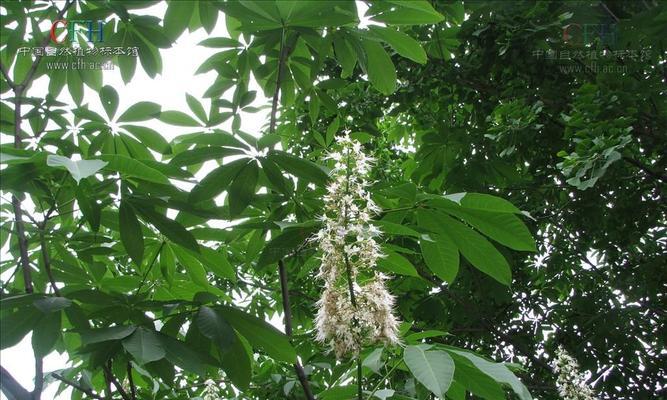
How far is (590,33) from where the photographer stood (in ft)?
9.71

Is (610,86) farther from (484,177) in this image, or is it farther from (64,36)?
(64,36)

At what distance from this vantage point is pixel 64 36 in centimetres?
203

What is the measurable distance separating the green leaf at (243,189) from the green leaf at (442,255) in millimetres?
415

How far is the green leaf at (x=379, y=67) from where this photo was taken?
6.25 feet

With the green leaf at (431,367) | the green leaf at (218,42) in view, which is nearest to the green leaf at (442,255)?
the green leaf at (431,367)

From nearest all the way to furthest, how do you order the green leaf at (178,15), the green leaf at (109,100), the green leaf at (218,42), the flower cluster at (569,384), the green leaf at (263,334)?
the green leaf at (263,334) < the green leaf at (178,15) < the green leaf at (109,100) < the green leaf at (218,42) < the flower cluster at (569,384)

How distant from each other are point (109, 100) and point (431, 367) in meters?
1.16

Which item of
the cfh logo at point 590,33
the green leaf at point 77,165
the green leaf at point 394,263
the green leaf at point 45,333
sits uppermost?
the cfh logo at point 590,33

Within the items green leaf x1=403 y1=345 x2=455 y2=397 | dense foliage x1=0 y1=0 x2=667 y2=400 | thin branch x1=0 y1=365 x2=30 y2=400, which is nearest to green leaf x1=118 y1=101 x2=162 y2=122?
dense foliage x1=0 y1=0 x2=667 y2=400

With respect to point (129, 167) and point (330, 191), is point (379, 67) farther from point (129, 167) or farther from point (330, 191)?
point (129, 167)

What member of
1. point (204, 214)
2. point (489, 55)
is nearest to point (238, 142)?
point (204, 214)

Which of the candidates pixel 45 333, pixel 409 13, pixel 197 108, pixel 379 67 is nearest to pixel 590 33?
pixel 379 67

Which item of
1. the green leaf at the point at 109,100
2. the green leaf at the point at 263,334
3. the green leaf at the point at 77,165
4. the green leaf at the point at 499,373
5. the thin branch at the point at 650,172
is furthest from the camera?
the thin branch at the point at 650,172

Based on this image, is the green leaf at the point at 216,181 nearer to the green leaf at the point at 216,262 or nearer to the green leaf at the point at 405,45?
the green leaf at the point at 216,262
